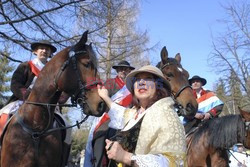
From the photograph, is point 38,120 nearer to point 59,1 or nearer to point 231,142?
point 231,142

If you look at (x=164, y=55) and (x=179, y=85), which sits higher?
(x=164, y=55)

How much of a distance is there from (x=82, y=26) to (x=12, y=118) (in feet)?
17.6

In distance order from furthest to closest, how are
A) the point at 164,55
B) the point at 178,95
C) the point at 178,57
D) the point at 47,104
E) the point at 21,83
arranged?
1. the point at 178,57
2. the point at 164,55
3. the point at 178,95
4. the point at 21,83
5. the point at 47,104

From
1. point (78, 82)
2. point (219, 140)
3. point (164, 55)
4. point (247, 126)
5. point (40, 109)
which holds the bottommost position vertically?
point (219, 140)

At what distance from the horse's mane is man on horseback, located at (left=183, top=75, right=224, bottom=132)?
1.72ft

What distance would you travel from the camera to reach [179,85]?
21.6 ft

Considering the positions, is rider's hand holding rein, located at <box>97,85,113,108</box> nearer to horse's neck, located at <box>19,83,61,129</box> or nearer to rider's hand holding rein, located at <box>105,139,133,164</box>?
horse's neck, located at <box>19,83,61,129</box>

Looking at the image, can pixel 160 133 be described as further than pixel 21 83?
No

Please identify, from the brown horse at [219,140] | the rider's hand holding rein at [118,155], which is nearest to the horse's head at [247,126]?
the brown horse at [219,140]

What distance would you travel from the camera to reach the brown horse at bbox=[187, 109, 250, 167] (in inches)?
295

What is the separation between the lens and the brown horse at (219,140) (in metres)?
7.50

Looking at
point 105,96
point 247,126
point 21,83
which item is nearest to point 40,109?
point 21,83

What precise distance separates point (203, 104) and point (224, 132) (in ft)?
4.85

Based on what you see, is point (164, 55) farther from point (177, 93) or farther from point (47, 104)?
point (47, 104)
